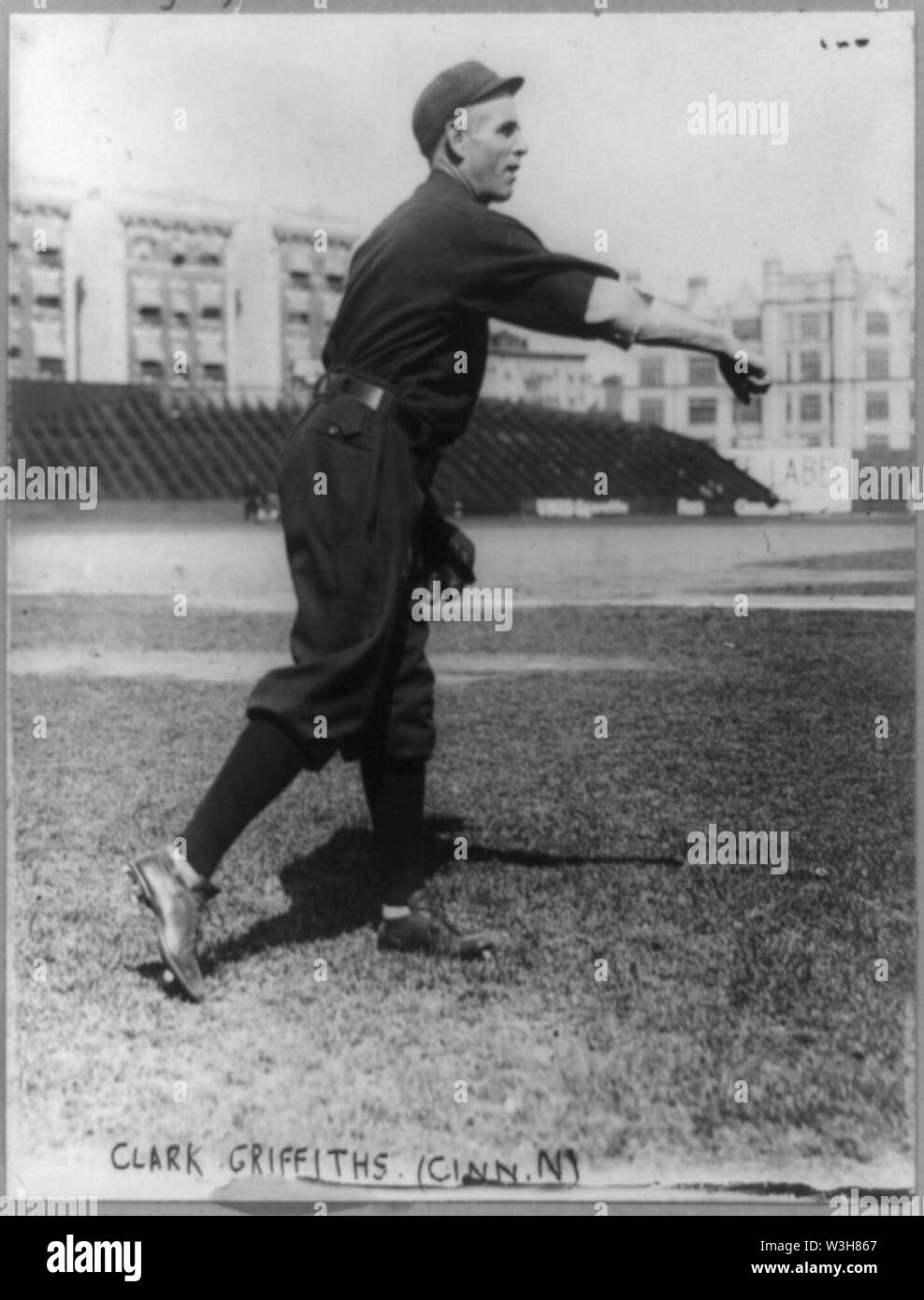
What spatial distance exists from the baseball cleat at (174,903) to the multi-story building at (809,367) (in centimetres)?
177

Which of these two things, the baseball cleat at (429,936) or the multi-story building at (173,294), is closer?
the baseball cleat at (429,936)

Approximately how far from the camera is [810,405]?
3.65 metres

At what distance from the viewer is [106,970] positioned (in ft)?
10.2

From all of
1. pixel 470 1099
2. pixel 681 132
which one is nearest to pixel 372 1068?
pixel 470 1099

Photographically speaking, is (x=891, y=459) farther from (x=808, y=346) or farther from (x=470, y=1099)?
(x=470, y=1099)

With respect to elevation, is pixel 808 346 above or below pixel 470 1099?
above

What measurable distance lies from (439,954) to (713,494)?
68.6 inches

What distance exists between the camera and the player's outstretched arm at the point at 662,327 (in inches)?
112

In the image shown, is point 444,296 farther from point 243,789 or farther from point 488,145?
point 243,789

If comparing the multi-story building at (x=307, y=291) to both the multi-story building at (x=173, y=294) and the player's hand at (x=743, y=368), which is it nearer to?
the multi-story building at (x=173, y=294)

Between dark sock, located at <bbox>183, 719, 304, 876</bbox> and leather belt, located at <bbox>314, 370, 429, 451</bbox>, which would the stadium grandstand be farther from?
dark sock, located at <bbox>183, 719, 304, 876</bbox>
